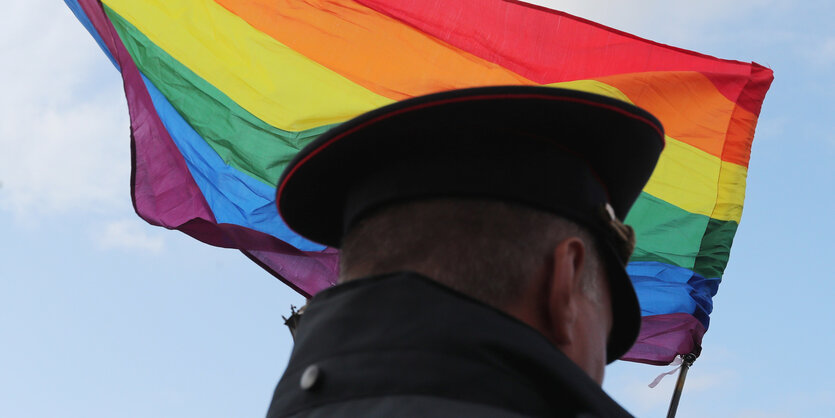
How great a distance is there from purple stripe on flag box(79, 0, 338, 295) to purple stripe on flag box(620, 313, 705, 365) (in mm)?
2454

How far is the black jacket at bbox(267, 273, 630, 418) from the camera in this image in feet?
5.43

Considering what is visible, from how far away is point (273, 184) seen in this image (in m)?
6.12

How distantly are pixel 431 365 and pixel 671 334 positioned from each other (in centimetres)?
578

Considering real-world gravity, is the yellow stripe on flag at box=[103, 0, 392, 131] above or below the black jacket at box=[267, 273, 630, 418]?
above

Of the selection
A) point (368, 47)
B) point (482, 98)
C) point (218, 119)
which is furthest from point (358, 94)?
point (482, 98)

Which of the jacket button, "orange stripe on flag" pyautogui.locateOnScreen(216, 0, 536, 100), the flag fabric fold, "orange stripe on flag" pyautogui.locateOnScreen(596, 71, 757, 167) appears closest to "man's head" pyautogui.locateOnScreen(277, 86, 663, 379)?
the jacket button

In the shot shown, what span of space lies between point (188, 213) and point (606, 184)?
442 centimetres

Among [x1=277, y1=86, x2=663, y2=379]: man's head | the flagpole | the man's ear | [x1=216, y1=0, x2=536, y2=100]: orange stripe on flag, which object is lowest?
the man's ear

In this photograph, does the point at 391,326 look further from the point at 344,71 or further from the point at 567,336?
the point at 344,71

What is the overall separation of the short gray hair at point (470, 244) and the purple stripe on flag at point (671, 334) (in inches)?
210

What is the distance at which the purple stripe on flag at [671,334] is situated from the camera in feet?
23.3

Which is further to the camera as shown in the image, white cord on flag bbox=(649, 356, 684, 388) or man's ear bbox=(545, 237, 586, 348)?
white cord on flag bbox=(649, 356, 684, 388)

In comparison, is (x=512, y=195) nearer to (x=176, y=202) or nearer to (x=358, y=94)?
(x=176, y=202)

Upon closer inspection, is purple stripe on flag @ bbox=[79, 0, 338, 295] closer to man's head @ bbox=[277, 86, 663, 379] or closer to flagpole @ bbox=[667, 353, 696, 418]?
flagpole @ bbox=[667, 353, 696, 418]
